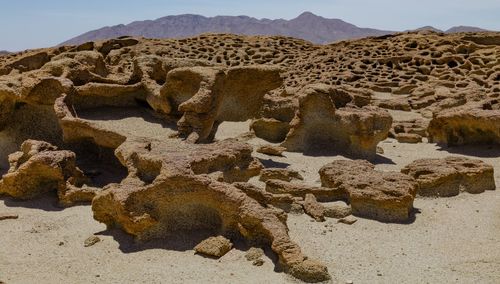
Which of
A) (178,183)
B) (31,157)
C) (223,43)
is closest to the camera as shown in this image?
(178,183)

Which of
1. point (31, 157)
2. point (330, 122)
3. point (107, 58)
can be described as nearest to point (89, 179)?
point (31, 157)

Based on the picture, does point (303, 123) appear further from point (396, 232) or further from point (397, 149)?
point (396, 232)

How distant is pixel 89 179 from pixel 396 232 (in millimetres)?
4672

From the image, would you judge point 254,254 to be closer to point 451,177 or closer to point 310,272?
point 310,272

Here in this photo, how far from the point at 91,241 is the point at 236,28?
14261cm

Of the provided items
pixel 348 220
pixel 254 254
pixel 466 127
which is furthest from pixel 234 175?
pixel 466 127

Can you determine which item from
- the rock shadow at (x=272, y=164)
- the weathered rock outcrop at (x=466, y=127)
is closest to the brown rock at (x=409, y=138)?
the weathered rock outcrop at (x=466, y=127)

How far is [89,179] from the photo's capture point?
8891 mm

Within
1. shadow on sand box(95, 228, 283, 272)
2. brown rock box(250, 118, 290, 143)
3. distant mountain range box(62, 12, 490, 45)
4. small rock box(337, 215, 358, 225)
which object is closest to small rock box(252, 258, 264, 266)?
shadow on sand box(95, 228, 283, 272)

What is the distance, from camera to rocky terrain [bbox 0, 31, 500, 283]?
619 cm

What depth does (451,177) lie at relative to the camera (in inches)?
328

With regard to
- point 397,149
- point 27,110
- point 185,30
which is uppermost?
point 27,110

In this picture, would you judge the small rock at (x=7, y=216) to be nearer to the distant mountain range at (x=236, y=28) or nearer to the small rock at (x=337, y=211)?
the small rock at (x=337, y=211)

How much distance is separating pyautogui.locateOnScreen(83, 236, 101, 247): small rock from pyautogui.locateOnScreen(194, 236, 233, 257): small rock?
4.01ft
